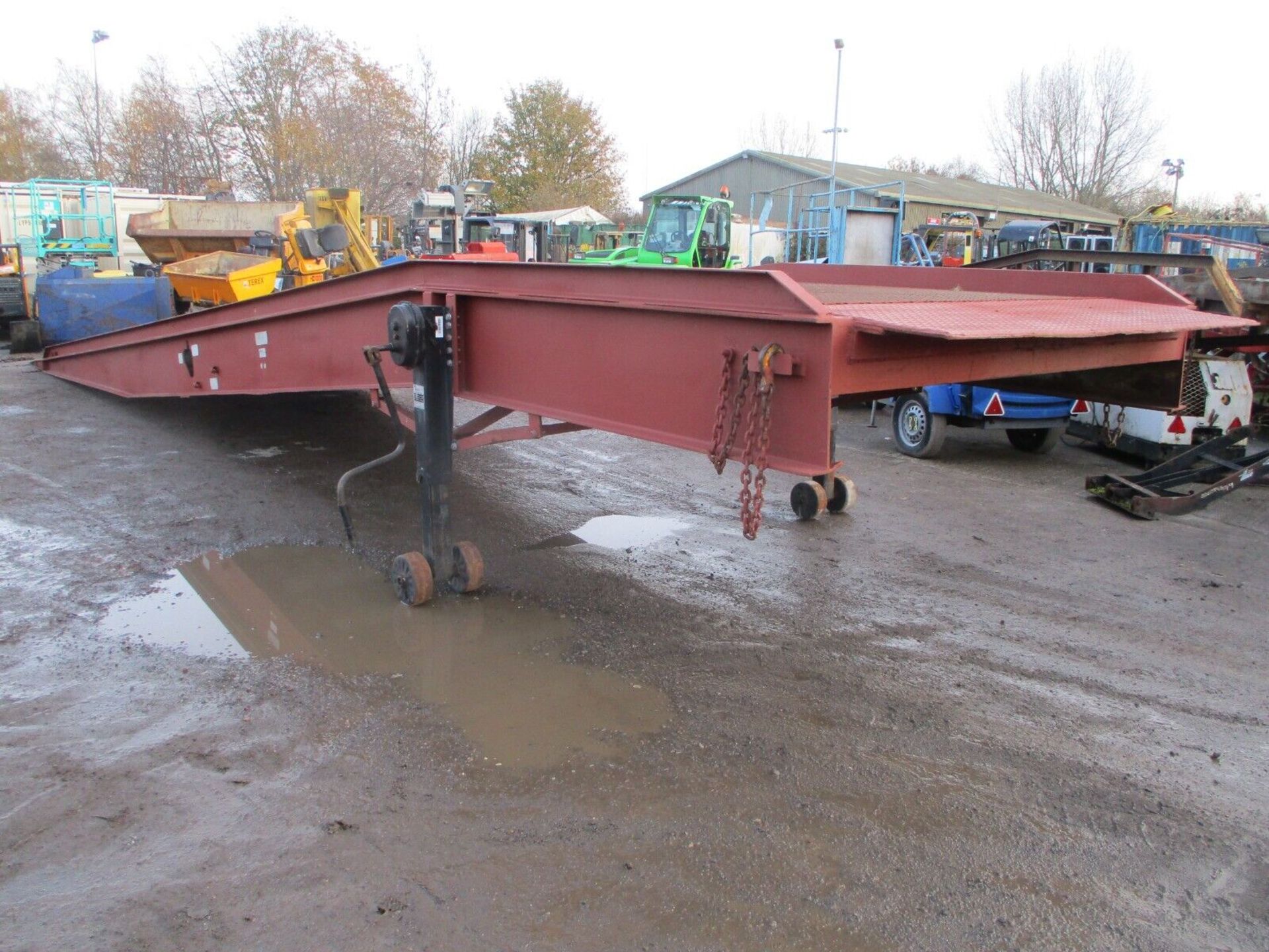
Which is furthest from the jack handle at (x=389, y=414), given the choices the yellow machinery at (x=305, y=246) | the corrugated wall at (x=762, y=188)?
the corrugated wall at (x=762, y=188)

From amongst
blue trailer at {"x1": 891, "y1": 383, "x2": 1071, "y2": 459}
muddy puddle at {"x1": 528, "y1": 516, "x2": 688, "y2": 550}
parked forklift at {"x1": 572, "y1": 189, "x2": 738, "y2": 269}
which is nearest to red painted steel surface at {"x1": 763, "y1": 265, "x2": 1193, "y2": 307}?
muddy puddle at {"x1": 528, "y1": 516, "x2": 688, "y2": 550}

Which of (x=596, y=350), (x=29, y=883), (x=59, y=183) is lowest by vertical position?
(x=29, y=883)

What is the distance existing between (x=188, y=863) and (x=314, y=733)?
2.79ft

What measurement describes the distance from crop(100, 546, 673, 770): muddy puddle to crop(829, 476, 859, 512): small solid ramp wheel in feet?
9.34

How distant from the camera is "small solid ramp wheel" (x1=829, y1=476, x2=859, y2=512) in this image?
695cm

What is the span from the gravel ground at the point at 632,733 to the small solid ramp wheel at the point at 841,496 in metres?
0.16

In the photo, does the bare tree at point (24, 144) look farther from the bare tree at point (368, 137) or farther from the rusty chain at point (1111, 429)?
the rusty chain at point (1111, 429)

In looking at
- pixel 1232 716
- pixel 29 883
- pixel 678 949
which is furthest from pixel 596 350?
pixel 1232 716

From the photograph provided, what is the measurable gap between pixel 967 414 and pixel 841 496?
2.75 meters

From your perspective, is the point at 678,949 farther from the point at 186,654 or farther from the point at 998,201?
the point at 998,201

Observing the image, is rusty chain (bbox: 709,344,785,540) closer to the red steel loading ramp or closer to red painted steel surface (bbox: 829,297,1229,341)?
the red steel loading ramp

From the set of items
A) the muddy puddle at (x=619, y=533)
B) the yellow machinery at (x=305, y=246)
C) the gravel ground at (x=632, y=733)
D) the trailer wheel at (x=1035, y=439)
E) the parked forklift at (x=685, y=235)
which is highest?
the parked forklift at (x=685, y=235)

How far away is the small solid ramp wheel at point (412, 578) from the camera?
5000 mm

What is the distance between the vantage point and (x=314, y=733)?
3756 millimetres
